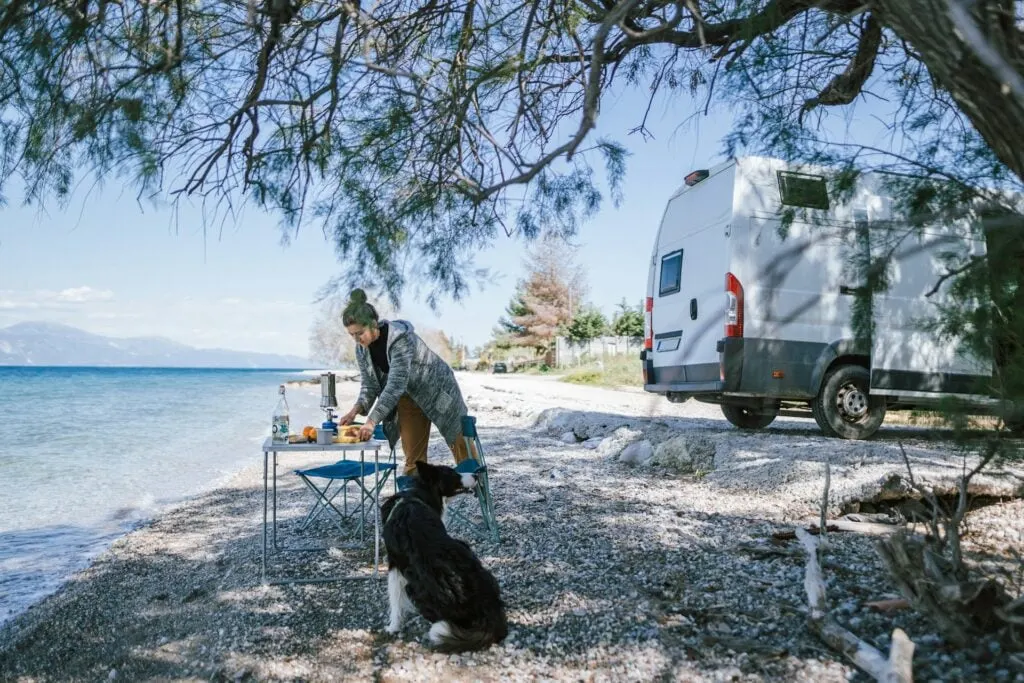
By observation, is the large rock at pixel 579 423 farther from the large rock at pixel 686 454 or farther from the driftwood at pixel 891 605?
the driftwood at pixel 891 605

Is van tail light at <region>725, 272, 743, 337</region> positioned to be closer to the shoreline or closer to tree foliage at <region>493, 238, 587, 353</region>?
the shoreline

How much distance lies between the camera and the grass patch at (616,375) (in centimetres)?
2116

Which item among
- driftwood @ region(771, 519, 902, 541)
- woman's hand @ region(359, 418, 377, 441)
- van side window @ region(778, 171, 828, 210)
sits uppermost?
van side window @ region(778, 171, 828, 210)

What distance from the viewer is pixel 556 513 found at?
5227 millimetres

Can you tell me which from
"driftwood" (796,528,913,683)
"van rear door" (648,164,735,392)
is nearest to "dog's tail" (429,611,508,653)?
"driftwood" (796,528,913,683)

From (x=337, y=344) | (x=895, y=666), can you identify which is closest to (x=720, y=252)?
(x=895, y=666)

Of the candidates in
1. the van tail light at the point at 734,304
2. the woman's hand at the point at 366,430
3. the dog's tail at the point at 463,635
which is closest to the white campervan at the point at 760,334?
the van tail light at the point at 734,304

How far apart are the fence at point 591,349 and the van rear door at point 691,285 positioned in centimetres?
1913

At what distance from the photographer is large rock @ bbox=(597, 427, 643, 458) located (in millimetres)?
7844

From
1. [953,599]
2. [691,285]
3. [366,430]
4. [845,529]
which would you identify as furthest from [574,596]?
[691,285]

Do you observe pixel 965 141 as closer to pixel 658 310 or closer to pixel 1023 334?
pixel 1023 334

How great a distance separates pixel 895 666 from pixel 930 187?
188 cm

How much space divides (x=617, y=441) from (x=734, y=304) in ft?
6.54

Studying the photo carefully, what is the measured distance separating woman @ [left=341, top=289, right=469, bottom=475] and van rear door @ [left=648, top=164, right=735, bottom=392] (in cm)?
327
